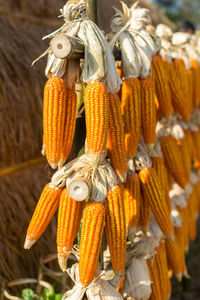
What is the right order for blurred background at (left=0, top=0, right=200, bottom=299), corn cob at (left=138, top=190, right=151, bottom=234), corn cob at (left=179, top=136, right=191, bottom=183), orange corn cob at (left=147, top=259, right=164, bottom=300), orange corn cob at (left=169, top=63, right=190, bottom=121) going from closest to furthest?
corn cob at (left=138, top=190, right=151, bottom=234) < orange corn cob at (left=147, top=259, right=164, bottom=300) < orange corn cob at (left=169, top=63, right=190, bottom=121) < blurred background at (left=0, top=0, right=200, bottom=299) < corn cob at (left=179, top=136, right=191, bottom=183)

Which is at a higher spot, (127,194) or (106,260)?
(127,194)

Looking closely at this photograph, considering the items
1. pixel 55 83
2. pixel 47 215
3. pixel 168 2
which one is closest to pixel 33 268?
pixel 47 215

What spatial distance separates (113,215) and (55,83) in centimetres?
51

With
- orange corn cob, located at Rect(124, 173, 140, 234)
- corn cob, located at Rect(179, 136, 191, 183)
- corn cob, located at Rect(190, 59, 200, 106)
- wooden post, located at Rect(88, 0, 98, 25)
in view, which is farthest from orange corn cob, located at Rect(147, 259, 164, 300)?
corn cob, located at Rect(190, 59, 200, 106)

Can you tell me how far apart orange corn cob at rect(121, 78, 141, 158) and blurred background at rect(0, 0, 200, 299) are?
66 cm

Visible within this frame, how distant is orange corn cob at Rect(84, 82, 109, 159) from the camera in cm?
117

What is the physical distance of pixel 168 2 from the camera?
14.4 meters

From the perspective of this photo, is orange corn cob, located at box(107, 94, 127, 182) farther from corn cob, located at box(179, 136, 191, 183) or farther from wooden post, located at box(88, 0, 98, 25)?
corn cob, located at box(179, 136, 191, 183)

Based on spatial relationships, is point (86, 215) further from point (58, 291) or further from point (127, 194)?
point (58, 291)

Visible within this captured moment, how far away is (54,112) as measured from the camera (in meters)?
1.18

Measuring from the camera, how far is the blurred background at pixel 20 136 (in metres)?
2.12

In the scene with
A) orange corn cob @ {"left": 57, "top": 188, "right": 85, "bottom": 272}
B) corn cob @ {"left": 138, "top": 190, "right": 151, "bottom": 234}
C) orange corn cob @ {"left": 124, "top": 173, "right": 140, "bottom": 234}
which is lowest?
corn cob @ {"left": 138, "top": 190, "right": 151, "bottom": 234}

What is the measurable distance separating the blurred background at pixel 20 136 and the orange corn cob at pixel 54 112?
0.87 metres

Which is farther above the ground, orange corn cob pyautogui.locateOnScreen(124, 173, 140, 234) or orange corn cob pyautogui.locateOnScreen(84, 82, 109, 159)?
orange corn cob pyautogui.locateOnScreen(84, 82, 109, 159)
